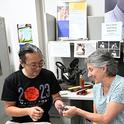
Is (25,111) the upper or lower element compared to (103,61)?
lower

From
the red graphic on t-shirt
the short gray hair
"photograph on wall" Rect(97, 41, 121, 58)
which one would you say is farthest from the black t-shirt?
"photograph on wall" Rect(97, 41, 121, 58)

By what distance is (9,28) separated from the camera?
2551 millimetres

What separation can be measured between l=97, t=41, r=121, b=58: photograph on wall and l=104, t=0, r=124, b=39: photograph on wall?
0.80ft

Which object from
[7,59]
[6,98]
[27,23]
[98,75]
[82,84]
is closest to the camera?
[98,75]

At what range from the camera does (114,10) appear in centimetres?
214

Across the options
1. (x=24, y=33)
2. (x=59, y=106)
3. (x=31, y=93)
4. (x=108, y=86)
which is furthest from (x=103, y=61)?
(x=24, y=33)

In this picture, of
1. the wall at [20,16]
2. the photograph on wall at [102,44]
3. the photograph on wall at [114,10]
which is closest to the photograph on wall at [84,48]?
the photograph on wall at [102,44]

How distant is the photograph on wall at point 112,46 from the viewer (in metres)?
2.04

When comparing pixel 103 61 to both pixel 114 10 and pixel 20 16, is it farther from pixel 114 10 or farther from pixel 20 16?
pixel 20 16

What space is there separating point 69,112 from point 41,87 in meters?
0.36

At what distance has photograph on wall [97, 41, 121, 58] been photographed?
204 cm

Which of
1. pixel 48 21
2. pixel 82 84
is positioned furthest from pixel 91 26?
pixel 82 84

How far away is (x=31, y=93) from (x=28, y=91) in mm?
29

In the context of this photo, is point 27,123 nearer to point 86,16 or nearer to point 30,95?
point 30,95
